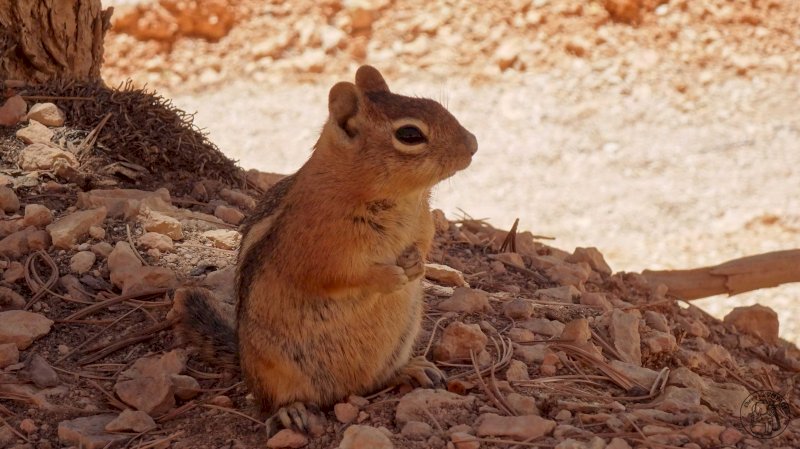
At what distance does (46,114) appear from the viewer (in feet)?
16.5

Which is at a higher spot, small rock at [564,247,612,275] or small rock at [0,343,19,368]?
small rock at [564,247,612,275]

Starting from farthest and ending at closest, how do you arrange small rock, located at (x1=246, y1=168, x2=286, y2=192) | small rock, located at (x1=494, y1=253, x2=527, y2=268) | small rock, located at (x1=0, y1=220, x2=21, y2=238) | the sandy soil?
the sandy soil → small rock, located at (x1=246, y1=168, x2=286, y2=192) → small rock, located at (x1=494, y1=253, x2=527, y2=268) → small rock, located at (x1=0, y1=220, x2=21, y2=238)

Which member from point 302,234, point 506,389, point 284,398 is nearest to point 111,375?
point 284,398

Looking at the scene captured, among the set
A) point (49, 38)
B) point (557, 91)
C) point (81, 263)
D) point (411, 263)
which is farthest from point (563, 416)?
point (557, 91)

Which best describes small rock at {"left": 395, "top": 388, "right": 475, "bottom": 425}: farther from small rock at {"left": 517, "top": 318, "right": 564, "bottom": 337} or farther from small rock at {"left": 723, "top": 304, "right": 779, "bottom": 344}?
small rock at {"left": 723, "top": 304, "right": 779, "bottom": 344}

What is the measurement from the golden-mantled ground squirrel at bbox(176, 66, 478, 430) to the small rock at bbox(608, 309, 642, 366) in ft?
3.02

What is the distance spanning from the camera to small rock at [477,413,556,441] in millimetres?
3066

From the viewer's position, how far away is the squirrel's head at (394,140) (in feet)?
11.0

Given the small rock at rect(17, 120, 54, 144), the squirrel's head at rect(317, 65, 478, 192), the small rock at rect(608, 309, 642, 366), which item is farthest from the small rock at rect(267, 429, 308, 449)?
the small rock at rect(17, 120, 54, 144)

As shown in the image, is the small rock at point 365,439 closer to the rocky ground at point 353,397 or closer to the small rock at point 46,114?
the rocky ground at point 353,397

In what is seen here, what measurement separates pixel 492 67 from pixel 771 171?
11.1ft

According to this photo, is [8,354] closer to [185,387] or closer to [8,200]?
[185,387]

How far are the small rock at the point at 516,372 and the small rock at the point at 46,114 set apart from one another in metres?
2.82

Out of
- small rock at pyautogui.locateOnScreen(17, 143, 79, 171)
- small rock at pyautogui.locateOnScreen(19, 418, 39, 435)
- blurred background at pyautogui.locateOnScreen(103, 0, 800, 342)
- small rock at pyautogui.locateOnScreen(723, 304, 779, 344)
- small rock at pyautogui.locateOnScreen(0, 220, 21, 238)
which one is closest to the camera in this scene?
small rock at pyautogui.locateOnScreen(19, 418, 39, 435)
